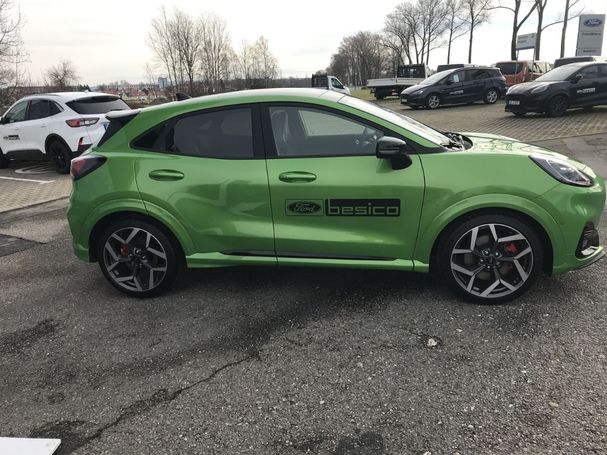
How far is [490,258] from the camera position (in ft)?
11.2

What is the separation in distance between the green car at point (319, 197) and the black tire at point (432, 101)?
58.3ft

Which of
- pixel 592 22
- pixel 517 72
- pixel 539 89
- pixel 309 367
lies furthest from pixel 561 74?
pixel 592 22

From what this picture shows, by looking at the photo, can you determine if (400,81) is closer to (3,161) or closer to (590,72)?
(590,72)

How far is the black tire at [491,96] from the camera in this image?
21.2 metres

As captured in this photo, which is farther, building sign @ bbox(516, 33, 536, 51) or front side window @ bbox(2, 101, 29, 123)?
building sign @ bbox(516, 33, 536, 51)

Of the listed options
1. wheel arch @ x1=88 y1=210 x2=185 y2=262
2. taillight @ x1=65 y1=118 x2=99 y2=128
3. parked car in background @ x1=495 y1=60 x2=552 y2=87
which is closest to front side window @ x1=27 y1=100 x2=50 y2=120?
taillight @ x1=65 y1=118 x2=99 y2=128

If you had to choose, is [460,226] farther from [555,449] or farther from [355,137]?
[555,449]

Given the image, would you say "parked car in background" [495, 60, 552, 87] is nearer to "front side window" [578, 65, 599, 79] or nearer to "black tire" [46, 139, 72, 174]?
"front side window" [578, 65, 599, 79]

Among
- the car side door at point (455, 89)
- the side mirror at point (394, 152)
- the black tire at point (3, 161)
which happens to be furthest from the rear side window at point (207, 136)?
the car side door at point (455, 89)

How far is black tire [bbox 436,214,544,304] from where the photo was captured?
336 cm

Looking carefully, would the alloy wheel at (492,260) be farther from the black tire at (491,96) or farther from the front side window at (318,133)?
the black tire at (491,96)

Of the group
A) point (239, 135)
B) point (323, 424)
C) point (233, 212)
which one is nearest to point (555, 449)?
point (323, 424)

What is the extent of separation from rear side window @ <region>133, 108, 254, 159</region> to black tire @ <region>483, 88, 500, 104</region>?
20.2 meters

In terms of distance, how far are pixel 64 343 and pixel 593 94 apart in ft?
52.8
